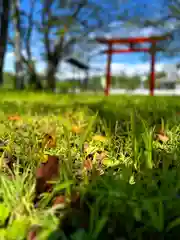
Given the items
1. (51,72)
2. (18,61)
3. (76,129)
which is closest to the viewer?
(76,129)

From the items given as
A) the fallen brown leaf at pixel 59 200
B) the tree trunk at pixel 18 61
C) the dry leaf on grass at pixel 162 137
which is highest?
the tree trunk at pixel 18 61

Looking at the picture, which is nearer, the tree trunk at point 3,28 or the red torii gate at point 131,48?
the tree trunk at point 3,28

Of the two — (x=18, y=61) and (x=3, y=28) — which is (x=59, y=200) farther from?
(x=18, y=61)

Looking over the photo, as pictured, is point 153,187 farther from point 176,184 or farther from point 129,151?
point 129,151

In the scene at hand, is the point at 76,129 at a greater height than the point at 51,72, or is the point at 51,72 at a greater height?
the point at 51,72

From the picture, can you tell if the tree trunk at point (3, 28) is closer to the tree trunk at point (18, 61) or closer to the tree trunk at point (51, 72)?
the tree trunk at point (18, 61)

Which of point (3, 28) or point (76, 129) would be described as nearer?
point (76, 129)

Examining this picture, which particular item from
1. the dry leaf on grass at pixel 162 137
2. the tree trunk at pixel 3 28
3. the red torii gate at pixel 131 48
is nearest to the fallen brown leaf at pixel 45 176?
the dry leaf on grass at pixel 162 137

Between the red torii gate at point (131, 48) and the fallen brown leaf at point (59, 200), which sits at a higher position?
the red torii gate at point (131, 48)

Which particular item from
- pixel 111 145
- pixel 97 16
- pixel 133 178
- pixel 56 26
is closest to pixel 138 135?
pixel 133 178

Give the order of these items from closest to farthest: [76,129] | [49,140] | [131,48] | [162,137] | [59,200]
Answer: [59,200]
[49,140]
[162,137]
[76,129]
[131,48]

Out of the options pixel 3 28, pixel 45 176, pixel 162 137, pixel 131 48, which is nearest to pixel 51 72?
pixel 131 48

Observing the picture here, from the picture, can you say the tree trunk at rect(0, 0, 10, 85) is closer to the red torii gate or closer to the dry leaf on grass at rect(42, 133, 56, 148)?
the red torii gate

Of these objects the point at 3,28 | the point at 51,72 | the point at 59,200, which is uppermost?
the point at 3,28
